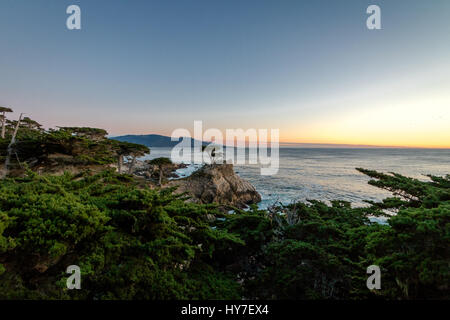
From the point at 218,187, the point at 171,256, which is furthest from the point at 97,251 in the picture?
the point at 218,187

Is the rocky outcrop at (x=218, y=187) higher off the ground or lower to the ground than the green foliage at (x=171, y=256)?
lower

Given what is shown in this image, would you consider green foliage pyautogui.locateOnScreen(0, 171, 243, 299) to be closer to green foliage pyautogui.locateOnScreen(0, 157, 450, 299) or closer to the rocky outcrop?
green foliage pyautogui.locateOnScreen(0, 157, 450, 299)

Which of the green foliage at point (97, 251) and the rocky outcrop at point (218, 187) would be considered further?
the rocky outcrop at point (218, 187)

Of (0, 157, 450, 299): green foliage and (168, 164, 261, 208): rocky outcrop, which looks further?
(168, 164, 261, 208): rocky outcrop

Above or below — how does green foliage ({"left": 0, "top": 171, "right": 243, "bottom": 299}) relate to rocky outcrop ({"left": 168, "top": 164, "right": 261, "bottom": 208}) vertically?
above

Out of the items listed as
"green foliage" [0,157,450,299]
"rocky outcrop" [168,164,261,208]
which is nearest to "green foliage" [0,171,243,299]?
"green foliage" [0,157,450,299]

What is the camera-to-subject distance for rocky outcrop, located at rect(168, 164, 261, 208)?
66.9 ft

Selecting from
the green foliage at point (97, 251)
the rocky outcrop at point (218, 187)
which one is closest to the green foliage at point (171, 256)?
the green foliage at point (97, 251)

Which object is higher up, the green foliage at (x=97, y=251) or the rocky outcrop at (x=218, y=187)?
the green foliage at (x=97, y=251)

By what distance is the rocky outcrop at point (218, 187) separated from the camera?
20.4 meters

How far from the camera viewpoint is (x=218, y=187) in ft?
69.0

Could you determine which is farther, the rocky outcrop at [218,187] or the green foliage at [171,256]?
the rocky outcrop at [218,187]

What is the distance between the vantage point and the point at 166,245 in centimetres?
344

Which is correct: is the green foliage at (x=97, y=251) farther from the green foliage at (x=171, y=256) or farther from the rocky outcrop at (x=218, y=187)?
the rocky outcrop at (x=218, y=187)
